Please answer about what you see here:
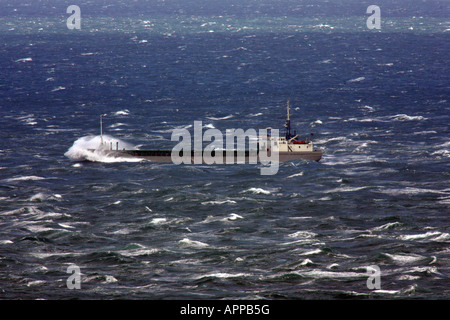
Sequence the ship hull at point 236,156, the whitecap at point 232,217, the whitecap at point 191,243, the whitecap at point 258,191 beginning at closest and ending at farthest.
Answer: the whitecap at point 191,243
the whitecap at point 232,217
the whitecap at point 258,191
the ship hull at point 236,156

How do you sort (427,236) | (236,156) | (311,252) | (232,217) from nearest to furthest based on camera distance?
(311,252)
(427,236)
(232,217)
(236,156)

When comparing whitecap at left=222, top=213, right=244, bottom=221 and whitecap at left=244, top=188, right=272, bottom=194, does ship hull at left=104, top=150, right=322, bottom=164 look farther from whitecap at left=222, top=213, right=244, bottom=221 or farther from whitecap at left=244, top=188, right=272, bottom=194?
whitecap at left=222, top=213, right=244, bottom=221

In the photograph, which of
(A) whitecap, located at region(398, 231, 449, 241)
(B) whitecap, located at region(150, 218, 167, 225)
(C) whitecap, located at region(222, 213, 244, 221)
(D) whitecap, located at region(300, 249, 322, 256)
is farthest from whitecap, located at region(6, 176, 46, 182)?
(A) whitecap, located at region(398, 231, 449, 241)

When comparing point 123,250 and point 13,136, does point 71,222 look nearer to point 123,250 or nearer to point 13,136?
point 123,250

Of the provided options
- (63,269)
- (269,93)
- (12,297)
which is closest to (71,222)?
(63,269)

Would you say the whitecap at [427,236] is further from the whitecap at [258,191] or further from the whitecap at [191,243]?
the whitecap at [258,191]

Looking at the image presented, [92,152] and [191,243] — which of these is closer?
[191,243]

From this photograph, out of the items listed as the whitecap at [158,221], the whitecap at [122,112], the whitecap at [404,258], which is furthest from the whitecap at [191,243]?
the whitecap at [122,112]

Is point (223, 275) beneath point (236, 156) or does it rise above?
beneath

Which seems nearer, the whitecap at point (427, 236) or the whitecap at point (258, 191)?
the whitecap at point (427, 236)

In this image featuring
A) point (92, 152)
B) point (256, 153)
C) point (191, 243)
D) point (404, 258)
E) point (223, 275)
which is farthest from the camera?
point (92, 152)

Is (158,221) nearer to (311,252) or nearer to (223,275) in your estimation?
(223,275)

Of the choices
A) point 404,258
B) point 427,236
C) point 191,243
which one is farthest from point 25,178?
point 427,236

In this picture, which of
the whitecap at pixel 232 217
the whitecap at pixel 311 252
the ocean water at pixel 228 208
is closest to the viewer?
the ocean water at pixel 228 208
